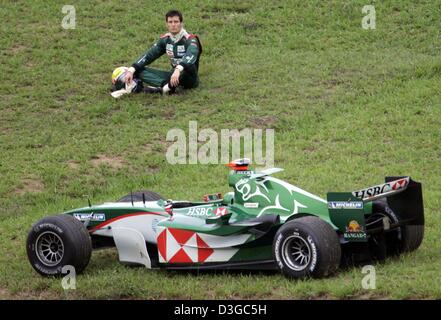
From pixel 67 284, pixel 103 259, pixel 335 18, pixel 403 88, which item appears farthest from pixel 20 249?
pixel 335 18

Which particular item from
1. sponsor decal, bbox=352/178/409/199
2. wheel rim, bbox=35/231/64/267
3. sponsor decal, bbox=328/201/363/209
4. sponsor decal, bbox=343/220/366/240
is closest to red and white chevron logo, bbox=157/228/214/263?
wheel rim, bbox=35/231/64/267

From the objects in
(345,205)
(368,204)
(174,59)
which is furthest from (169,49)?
(345,205)

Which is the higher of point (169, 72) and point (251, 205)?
point (169, 72)

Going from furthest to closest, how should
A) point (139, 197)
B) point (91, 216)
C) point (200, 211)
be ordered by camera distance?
point (139, 197)
point (91, 216)
point (200, 211)

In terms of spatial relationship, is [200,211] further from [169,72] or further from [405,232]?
[169,72]

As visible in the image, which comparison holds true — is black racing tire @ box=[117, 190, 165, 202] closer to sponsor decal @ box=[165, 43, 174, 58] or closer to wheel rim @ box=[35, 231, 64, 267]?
wheel rim @ box=[35, 231, 64, 267]

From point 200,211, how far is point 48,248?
180cm

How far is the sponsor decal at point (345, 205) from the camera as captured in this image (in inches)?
394

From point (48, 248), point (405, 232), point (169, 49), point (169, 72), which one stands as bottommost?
point (48, 248)

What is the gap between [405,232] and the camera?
10.6m

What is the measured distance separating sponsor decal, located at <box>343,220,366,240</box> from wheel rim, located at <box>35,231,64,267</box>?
326cm

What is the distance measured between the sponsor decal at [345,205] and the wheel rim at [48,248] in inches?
123

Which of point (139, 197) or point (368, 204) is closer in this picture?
point (368, 204)
